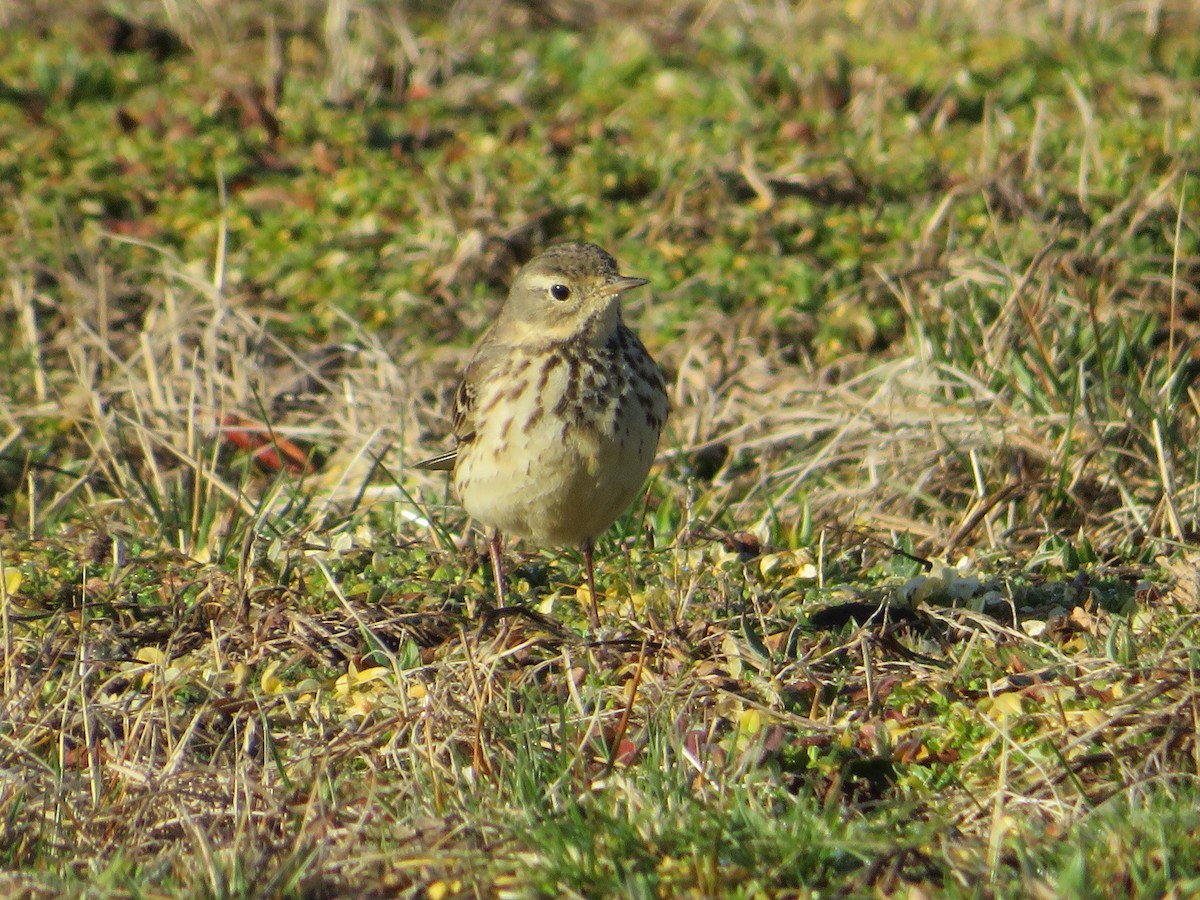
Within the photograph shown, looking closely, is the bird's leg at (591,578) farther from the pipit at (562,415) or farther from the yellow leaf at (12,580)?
the yellow leaf at (12,580)

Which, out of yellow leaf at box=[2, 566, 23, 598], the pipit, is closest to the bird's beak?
the pipit

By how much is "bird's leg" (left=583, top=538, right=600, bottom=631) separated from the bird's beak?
803 millimetres

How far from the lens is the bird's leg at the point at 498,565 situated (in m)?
5.41

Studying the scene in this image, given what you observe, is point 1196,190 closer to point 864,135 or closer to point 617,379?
point 864,135

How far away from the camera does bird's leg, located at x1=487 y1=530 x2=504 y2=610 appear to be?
5.41 m

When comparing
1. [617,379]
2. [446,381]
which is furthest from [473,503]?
[446,381]

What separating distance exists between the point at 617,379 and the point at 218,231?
380cm

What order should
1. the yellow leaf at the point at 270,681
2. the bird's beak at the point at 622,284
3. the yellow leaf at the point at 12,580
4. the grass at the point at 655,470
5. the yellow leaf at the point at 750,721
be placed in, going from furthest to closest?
the yellow leaf at the point at 12,580
the bird's beak at the point at 622,284
the yellow leaf at the point at 270,681
the yellow leaf at the point at 750,721
the grass at the point at 655,470

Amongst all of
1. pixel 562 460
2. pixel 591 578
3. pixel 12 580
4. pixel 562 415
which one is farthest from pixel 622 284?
pixel 12 580

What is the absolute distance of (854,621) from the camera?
492cm

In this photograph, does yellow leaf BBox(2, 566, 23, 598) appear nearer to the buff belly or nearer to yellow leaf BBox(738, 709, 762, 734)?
the buff belly

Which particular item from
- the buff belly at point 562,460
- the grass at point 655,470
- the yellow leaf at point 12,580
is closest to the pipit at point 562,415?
the buff belly at point 562,460

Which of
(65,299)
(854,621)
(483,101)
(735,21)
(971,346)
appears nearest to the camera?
(854,621)

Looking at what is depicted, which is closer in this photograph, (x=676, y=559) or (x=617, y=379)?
(x=617, y=379)
